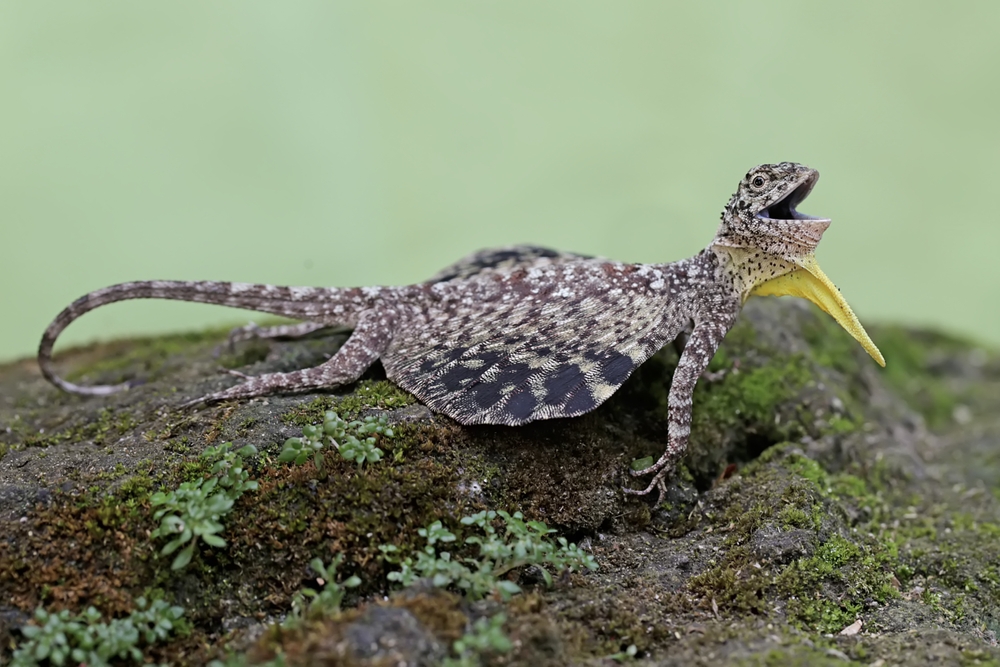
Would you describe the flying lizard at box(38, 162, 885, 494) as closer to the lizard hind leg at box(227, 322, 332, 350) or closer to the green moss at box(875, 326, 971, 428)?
the lizard hind leg at box(227, 322, 332, 350)

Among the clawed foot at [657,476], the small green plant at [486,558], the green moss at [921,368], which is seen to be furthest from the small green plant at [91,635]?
the green moss at [921,368]

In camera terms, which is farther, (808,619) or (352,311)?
(352,311)

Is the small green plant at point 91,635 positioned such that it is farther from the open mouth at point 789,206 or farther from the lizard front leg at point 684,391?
the open mouth at point 789,206

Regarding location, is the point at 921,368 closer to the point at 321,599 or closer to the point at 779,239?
the point at 779,239

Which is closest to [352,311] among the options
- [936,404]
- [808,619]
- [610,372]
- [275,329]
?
[275,329]

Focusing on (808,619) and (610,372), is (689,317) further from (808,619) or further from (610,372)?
(808,619)
